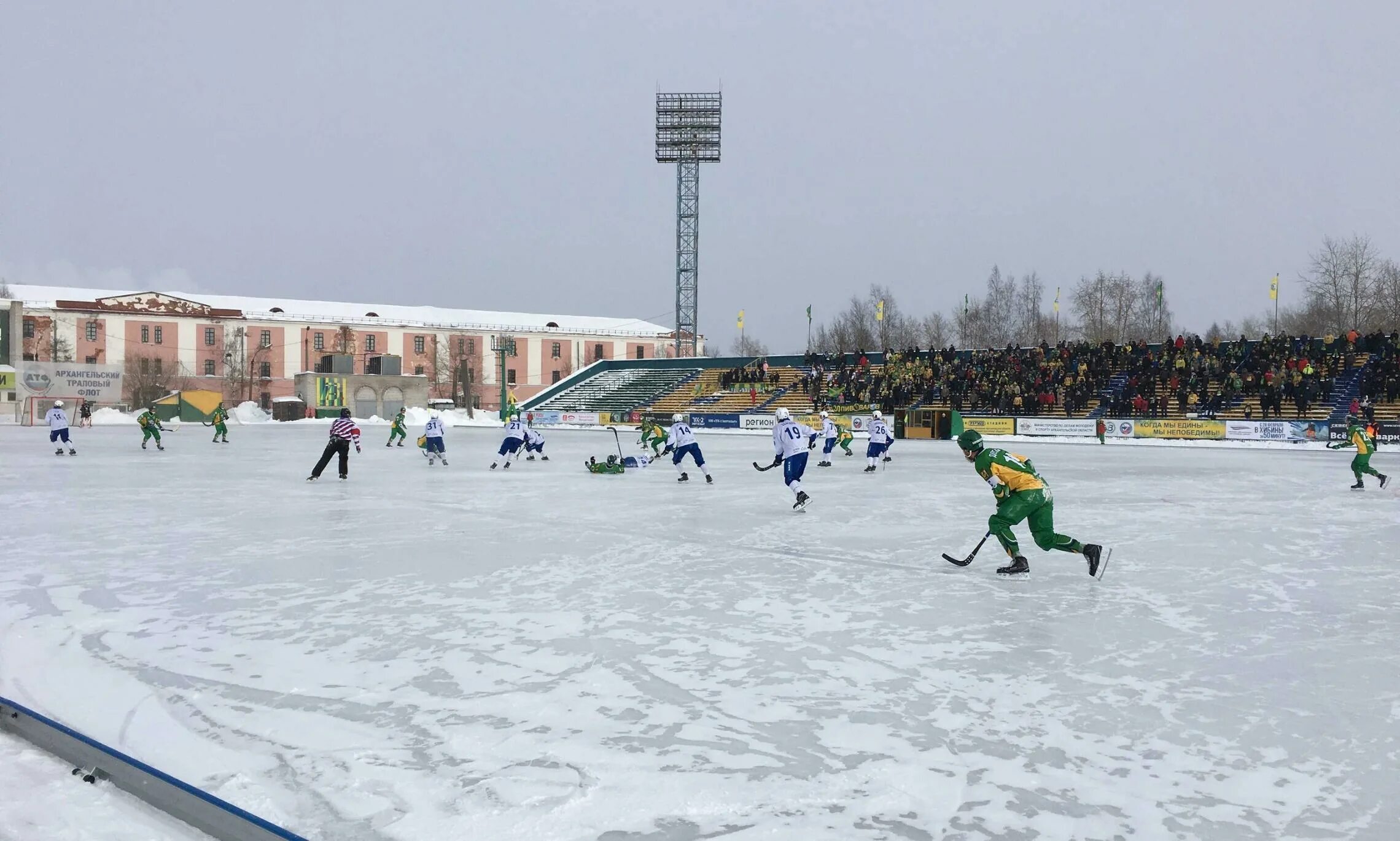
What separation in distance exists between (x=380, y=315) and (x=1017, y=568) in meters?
79.2

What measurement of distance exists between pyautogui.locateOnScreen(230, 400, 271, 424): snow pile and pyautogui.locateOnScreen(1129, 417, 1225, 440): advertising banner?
44680 millimetres

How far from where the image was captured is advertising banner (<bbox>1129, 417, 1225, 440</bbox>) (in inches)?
1262

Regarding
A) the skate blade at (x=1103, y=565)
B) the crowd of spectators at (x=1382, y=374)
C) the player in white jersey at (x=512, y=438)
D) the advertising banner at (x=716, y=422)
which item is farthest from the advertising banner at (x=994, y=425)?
the skate blade at (x=1103, y=565)

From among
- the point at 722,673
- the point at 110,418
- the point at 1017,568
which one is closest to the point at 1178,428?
the point at 1017,568

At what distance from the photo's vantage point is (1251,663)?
4973mm

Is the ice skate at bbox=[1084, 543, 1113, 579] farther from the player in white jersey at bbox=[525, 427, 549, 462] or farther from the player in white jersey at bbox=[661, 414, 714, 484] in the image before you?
the player in white jersey at bbox=[525, 427, 549, 462]

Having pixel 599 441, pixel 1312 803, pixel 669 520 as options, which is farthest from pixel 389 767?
pixel 599 441

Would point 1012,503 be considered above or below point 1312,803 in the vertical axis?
above

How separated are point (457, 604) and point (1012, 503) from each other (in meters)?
4.20

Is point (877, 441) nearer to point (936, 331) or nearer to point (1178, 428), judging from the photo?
point (1178, 428)

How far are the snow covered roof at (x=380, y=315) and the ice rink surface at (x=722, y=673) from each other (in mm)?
69585

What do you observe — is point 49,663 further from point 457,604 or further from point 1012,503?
point 1012,503

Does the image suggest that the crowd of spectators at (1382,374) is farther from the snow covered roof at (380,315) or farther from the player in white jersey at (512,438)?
the snow covered roof at (380,315)

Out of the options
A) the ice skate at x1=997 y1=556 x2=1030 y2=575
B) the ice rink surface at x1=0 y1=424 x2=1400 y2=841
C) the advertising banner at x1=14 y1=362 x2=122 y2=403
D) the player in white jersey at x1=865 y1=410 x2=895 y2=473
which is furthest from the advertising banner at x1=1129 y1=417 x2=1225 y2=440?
the advertising banner at x1=14 y1=362 x2=122 y2=403
